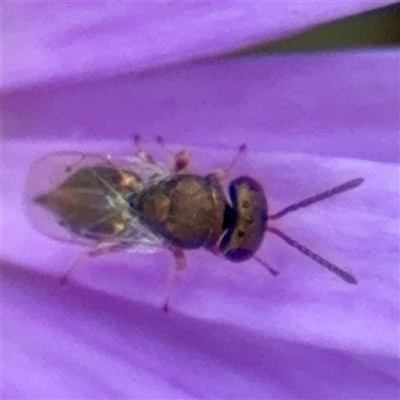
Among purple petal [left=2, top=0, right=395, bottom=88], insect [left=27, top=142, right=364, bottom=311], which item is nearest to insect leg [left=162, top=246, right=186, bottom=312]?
insect [left=27, top=142, right=364, bottom=311]

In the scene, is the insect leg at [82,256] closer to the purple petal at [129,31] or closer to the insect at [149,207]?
the insect at [149,207]

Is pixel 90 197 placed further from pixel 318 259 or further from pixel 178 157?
pixel 318 259

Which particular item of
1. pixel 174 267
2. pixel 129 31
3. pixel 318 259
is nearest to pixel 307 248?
pixel 318 259

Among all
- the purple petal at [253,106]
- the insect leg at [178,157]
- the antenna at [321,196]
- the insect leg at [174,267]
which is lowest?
the insect leg at [174,267]

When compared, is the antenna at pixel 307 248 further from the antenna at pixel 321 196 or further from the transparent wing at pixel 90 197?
the transparent wing at pixel 90 197

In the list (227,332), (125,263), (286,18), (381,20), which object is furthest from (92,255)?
(381,20)

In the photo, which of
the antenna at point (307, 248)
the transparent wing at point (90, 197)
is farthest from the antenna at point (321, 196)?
the transparent wing at point (90, 197)

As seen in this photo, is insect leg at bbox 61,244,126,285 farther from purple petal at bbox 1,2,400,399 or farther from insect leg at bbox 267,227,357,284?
insect leg at bbox 267,227,357,284

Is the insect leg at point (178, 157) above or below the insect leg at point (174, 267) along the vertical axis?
above

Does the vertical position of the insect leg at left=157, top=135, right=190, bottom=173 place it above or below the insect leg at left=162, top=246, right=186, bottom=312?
above

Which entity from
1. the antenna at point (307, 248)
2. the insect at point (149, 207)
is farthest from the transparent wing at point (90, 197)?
the antenna at point (307, 248)
